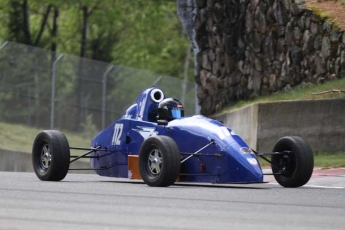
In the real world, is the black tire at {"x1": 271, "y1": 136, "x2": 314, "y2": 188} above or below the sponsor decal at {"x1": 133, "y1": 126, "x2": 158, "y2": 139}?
below

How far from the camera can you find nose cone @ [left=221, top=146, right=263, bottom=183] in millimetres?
15523

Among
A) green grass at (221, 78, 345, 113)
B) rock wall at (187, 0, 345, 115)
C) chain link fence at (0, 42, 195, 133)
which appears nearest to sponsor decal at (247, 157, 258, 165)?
green grass at (221, 78, 345, 113)

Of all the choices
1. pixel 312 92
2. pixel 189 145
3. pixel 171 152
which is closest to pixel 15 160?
pixel 312 92

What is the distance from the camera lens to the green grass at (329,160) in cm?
2011

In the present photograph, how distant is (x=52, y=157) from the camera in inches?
686

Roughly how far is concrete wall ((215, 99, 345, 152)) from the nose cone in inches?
263

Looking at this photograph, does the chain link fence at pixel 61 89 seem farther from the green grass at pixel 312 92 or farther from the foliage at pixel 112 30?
the foliage at pixel 112 30

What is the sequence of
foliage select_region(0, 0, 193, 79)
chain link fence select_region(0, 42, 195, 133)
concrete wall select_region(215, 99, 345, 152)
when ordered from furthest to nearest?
foliage select_region(0, 0, 193, 79), chain link fence select_region(0, 42, 195, 133), concrete wall select_region(215, 99, 345, 152)

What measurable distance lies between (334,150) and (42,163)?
6.49m

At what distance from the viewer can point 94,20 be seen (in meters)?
50.2

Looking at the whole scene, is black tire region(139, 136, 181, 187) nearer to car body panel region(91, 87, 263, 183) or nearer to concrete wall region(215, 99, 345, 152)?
car body panel region(91, 87, 263, 183)

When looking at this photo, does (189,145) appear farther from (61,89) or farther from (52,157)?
(61,89)

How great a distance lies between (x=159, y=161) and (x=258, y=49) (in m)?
11.9

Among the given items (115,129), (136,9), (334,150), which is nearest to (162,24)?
(136,9)
